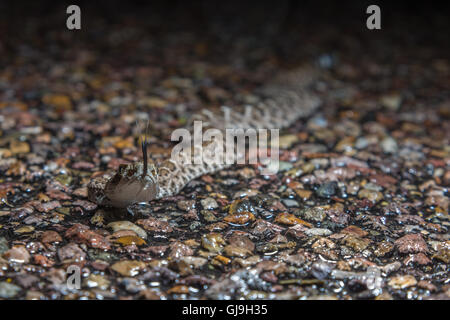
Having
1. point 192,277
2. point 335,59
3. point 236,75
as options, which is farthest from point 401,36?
point 192,277

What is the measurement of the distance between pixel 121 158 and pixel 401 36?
806 centimetres

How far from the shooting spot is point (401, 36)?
447 inches

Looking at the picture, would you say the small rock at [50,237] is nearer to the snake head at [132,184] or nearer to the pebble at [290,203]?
the snake head at [132,184]

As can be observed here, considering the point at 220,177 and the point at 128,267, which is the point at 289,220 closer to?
the point at 220,177

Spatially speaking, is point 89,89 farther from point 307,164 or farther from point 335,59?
point 335,59

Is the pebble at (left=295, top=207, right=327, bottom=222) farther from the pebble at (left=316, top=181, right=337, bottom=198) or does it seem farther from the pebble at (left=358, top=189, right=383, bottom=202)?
the pebble at (left=358, top=189, right=383, bottom=202)

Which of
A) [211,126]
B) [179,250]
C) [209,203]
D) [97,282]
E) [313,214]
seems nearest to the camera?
[97,282]

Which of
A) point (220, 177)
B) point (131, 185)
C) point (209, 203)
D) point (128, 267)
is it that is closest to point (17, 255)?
point (128, 267)

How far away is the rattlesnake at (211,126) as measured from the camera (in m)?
4.36

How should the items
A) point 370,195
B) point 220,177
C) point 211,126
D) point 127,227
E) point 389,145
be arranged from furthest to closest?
point 389,145 < point 211,126 < point 220,177 < point 370,195 < point 127,227

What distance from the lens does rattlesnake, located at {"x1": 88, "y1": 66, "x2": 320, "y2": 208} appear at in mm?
4355

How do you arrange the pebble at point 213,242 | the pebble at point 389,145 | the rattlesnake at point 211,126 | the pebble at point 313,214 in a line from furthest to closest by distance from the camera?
the pebble at point 389,145 → the pebble at point 313,214 → the rattlesnake at point 211,126 → the pebble at point 213,242

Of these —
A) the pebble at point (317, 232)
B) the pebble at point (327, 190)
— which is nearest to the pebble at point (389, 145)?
the pebble at point (327, 190)

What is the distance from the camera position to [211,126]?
6301 millimetres
